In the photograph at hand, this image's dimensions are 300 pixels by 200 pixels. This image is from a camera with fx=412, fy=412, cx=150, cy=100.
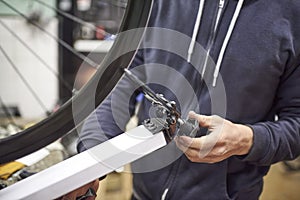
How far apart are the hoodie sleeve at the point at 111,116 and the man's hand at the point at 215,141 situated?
12 cm

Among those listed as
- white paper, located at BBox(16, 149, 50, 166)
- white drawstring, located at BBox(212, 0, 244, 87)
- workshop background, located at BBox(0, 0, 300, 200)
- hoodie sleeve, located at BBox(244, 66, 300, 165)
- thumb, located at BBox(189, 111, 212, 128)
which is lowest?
workshop background, located at BBox(0, 0, 300, 200)

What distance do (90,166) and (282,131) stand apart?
30 cm

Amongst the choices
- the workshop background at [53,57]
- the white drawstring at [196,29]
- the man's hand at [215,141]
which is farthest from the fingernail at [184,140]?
the workshop background at [53,57]

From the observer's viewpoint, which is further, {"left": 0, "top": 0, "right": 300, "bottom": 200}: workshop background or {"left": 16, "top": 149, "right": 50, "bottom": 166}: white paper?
{"left": 0, "top": 0, "right": 300, "bottom": 200}: workshop background

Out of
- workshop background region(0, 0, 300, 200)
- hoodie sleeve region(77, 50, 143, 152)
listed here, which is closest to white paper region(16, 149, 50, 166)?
hoodie sleeve region(77, 50, 143, 152)

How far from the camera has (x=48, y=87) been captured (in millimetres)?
1855

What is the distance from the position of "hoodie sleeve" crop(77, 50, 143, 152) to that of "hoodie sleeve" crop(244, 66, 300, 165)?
179 millimetres

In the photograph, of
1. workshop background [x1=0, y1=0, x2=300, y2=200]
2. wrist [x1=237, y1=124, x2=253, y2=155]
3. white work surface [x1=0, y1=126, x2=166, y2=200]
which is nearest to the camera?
white work surface [x1=0, y1=126, x2=166, y2=200]

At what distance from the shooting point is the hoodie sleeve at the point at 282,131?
53 centimetres

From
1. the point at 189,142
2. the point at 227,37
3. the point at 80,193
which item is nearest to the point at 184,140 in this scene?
the point at 189,142

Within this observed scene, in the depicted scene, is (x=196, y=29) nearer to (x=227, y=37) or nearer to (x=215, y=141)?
(x=227, y=37)

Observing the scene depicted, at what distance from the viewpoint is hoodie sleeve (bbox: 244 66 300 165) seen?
53 cm

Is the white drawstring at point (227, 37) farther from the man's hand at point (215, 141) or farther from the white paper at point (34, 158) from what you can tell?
A: the white paper at point (34, 158)

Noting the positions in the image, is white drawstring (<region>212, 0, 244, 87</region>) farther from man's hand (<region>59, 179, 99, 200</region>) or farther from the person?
man's hand (<region>59, 179, 99, 200</region>)
